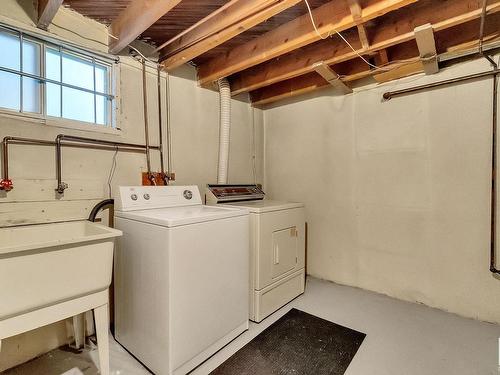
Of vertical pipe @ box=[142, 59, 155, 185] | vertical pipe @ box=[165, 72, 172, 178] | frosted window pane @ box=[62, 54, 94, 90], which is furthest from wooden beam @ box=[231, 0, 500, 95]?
frosted window pane @ box=[62, 54, 94, 90]

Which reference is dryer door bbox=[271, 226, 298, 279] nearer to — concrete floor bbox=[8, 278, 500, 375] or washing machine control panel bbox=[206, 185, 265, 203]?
concrete floor bbox=[8, 278, 500, 375]

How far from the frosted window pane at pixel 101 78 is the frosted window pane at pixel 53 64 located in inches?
10.0

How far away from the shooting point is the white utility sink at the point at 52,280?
1087 millimetres

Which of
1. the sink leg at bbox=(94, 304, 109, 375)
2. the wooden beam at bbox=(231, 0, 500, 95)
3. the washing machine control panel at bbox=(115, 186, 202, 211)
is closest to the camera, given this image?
the sink leg at bbox=(94, 304, 109, 375)

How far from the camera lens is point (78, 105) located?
1.98m

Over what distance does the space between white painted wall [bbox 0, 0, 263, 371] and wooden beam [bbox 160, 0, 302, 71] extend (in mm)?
324

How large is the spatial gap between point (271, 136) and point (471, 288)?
97.2 inches

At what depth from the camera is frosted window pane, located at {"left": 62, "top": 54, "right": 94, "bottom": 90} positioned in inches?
75.5

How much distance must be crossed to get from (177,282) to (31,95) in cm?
159

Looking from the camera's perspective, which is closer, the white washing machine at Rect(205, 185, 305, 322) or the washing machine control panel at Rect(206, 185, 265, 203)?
the white washing machine at Rect(205, 185, 305, 322)

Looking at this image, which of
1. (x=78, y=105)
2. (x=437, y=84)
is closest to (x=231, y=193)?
(x=78, y=105)

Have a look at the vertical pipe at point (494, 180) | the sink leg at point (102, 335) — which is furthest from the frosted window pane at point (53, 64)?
the vertical pipe at point (494, 180)

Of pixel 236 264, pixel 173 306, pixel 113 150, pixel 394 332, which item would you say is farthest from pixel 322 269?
pixel 113 150

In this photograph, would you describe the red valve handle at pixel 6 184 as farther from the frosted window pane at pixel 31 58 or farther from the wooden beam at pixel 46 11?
the wooden beam at pixel 46 11
